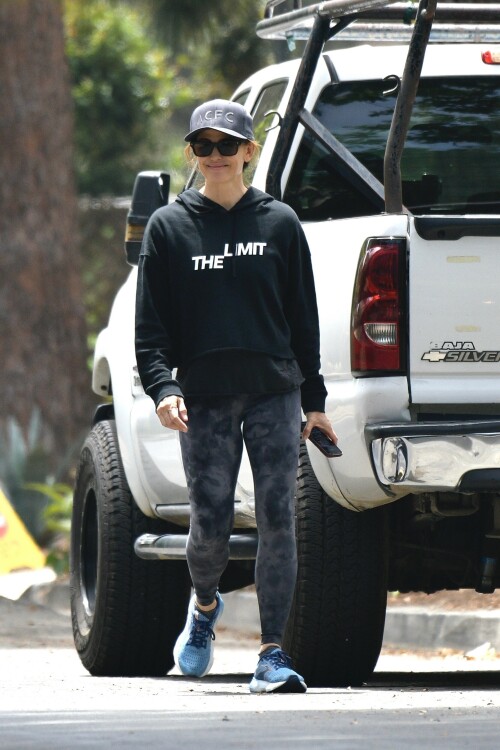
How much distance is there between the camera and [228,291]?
221 inches

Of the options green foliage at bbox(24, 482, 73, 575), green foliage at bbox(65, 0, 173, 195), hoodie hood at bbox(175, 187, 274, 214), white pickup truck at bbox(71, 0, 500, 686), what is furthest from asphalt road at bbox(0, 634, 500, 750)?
green foliage at bbox(65, 0, 173, 195)

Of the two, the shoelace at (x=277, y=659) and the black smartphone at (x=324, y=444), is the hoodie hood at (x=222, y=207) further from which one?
the shoelace at (x=277, y=659)

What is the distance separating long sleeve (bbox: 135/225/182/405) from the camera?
18.5 feet

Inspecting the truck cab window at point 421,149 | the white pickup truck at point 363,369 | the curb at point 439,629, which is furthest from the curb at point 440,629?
the truck cab window at point 421,149

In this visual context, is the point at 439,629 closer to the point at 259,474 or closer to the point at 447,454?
the point at 259,474

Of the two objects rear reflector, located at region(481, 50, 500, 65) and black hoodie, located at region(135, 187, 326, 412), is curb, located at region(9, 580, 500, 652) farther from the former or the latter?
black hoodie, located at region(135, 187, 326, 412)

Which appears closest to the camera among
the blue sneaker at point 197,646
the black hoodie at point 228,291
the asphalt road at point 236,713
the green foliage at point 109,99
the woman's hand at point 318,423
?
the asphalt road at point 236,713

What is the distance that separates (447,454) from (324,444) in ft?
1.26

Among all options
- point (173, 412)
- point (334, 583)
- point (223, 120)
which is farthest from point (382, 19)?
point (334, 583)

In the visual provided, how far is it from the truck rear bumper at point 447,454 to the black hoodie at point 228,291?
368 mm

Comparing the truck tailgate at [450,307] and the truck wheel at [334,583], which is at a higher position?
the truck tailgate at [450,307]

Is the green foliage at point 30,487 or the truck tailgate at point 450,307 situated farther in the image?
the green foliage at point 30,487

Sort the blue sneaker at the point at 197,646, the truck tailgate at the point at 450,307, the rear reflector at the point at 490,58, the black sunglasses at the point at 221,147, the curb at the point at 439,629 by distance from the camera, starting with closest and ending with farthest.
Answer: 1. the truck tailgate at the point at 450,307
2. the black sunglasses at the point at 221,147
3. the blue sneaker at the point at 197,646
4. the rear reflector at the point at 490,58
5. the curb at the point at 439,629

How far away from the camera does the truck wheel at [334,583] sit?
576 cm
